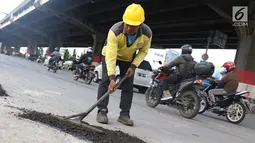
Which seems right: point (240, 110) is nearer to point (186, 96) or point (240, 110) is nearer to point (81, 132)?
point (186, 96)

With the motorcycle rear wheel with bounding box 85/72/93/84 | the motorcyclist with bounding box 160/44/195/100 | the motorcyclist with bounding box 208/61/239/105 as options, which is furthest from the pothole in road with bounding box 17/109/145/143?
the motorcycle rear wheel with bounding box 85/72/93/84

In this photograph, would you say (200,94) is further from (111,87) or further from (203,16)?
(203,16)

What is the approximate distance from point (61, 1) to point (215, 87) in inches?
845

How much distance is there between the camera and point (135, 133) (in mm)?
4605

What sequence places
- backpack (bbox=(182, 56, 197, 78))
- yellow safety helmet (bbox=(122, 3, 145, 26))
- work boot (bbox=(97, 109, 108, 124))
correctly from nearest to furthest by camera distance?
1. yellow safety helmet (bbox=(122, 3, 145, 26))
2. work boot (bbox=(97, 109, 108, 124))
3. backpack (bbox=(182, 56, 197, 78))

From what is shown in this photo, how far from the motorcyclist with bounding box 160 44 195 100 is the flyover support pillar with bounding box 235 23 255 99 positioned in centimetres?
836

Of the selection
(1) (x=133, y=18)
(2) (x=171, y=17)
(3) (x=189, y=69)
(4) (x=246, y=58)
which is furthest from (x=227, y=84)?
(2) (x=171, y=17)

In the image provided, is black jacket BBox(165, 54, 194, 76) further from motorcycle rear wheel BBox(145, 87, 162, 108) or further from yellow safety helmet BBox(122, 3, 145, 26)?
yellow safety helmet BBox(122, 3, 145, 26)

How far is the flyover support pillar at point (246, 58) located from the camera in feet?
52.6

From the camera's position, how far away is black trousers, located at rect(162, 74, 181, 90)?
27.5ft

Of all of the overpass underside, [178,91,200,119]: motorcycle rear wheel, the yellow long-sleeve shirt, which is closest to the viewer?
the yellow long-sleeve shirt

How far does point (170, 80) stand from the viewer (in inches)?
332

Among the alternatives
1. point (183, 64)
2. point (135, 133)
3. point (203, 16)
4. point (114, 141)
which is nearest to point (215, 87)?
point (183, 64)

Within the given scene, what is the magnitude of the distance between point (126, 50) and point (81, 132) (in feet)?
5.06
